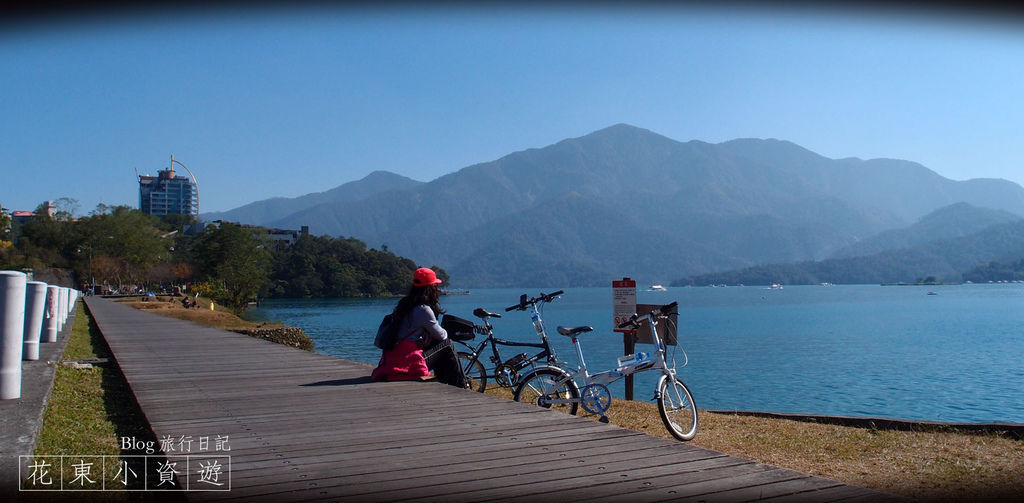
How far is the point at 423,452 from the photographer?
4.70 meters

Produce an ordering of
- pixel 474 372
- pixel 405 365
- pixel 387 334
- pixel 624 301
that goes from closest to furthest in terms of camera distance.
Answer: pixel 387 334, pixel 405 365, pixel 474 372, pixel 624 301

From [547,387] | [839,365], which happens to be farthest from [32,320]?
[839,365]

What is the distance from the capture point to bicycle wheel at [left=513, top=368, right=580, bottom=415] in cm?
714

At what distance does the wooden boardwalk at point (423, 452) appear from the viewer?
3787mm

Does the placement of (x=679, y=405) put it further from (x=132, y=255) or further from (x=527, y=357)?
(x=132, y=255)

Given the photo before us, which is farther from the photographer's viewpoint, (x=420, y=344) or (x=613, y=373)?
(x=420, y=344)

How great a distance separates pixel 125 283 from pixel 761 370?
80725 mm

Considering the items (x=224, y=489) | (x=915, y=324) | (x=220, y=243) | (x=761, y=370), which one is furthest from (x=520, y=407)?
(x=220, y=243)

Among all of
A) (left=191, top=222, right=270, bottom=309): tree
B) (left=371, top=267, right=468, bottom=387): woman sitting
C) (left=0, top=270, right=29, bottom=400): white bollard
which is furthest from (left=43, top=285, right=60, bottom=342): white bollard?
(left=191, top=222, right=270, bottom=309): tree

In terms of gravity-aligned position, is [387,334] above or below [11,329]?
below

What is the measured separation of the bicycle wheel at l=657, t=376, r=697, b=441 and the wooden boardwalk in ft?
4.15

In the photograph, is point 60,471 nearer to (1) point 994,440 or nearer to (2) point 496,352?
(2) point 496,352

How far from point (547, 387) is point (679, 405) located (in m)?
1.26

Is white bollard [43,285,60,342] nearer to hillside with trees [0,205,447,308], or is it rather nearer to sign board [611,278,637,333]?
sign board [611,278,637,333]
